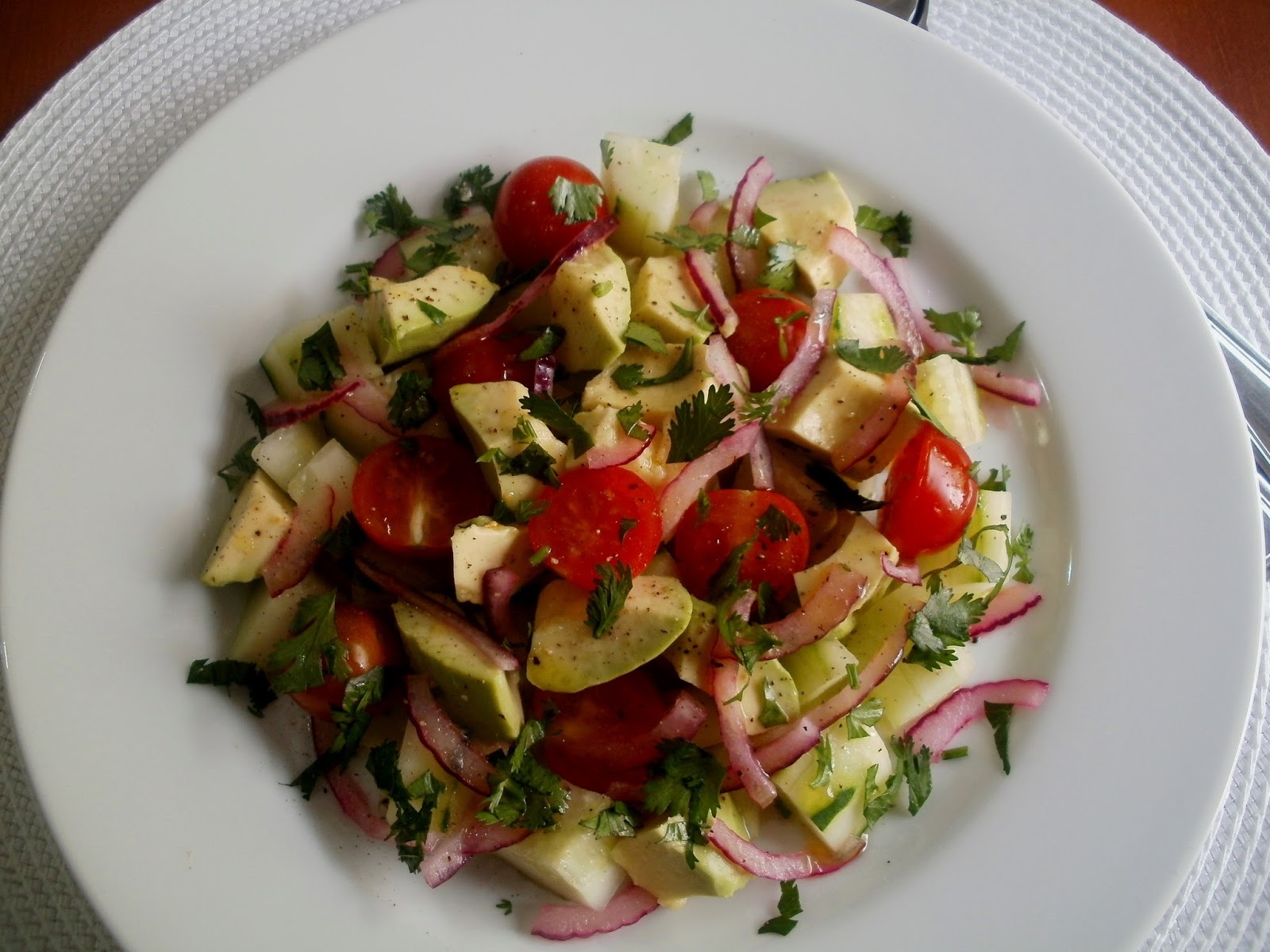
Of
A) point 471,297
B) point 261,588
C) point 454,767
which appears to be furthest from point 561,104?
point 454,767

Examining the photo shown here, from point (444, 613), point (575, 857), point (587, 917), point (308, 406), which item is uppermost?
point (308, 406)

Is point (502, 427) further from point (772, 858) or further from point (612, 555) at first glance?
point (772, 858)

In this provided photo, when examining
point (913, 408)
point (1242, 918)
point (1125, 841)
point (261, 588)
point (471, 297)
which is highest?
point (471, 297)

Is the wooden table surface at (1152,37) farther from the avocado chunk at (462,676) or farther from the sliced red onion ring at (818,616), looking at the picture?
the sliced red onion ring at (818,616)

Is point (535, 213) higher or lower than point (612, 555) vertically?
higher

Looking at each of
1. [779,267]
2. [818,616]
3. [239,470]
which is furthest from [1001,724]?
[239,470]

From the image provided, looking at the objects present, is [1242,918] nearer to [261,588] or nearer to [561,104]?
[261,588]
